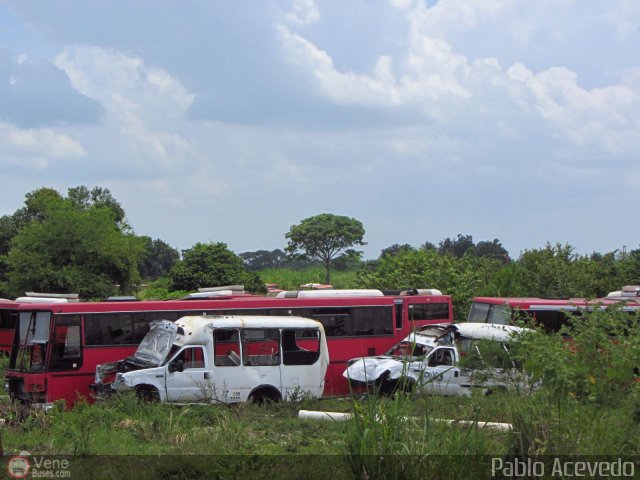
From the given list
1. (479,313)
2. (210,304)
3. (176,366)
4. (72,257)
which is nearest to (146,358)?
(176,366)

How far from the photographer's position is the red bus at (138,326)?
64.2 ft

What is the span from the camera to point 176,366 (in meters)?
17.7

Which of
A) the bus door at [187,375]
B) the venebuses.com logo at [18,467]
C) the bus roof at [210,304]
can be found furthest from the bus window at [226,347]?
the venebuses.com logo at [18,467]

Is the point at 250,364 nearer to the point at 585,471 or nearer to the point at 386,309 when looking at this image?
the point at 386,309

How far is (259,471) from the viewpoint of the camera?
341 inches

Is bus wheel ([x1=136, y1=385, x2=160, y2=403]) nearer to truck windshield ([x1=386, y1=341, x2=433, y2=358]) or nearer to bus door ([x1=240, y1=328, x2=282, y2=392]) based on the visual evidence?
bus door ([x1=240, y1=328, x2=282, y2=392])

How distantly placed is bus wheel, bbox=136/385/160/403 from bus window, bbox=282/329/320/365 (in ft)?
9.63

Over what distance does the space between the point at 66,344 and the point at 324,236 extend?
161 feet

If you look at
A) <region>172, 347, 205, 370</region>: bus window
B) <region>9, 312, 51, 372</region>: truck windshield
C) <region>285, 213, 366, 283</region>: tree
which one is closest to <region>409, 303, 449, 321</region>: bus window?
<region>172, 347, 205, 370</region>: bus window

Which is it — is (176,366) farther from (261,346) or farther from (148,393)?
(261,346)

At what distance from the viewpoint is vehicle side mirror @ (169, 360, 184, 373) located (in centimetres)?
1769

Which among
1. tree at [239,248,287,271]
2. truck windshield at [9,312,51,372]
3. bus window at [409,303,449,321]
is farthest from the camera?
tree at [239,248,287,271]

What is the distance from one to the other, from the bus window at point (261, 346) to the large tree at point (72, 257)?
2432 centimetres

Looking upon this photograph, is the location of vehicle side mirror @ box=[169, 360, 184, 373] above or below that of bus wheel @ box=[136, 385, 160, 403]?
above
